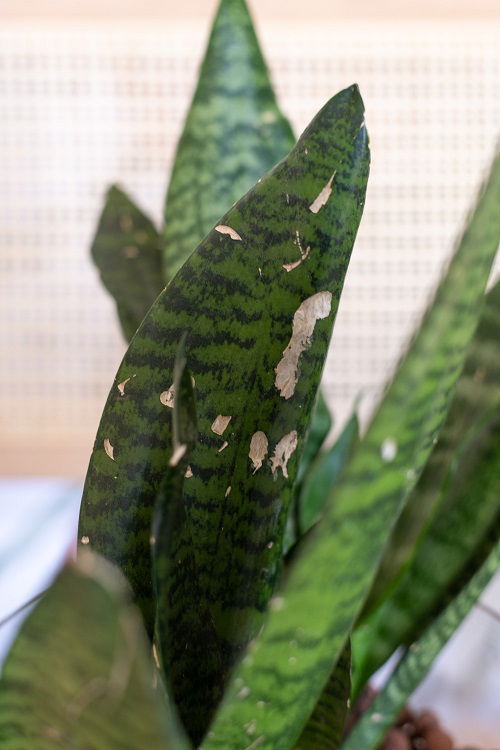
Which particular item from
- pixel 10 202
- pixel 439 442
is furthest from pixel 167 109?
pixel 439 442

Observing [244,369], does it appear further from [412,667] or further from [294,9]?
[294,9]

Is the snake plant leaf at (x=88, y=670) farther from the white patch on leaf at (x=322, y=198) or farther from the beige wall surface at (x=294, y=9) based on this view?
the beige wall surface at (x=294, y=9)

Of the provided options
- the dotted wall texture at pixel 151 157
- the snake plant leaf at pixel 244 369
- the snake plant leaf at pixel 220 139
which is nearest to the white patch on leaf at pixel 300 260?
the snake plant leaf at pixel 244 369

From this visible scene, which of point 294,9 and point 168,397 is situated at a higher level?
point 294,9

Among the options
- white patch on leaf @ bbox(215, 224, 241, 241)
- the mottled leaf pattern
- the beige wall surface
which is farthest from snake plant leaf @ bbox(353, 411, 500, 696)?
the beige wall surface

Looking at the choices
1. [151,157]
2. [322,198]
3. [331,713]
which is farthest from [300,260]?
[151,157]

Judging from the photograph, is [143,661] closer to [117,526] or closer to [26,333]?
[117,526]

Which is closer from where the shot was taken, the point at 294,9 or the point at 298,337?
the point at 298,337
